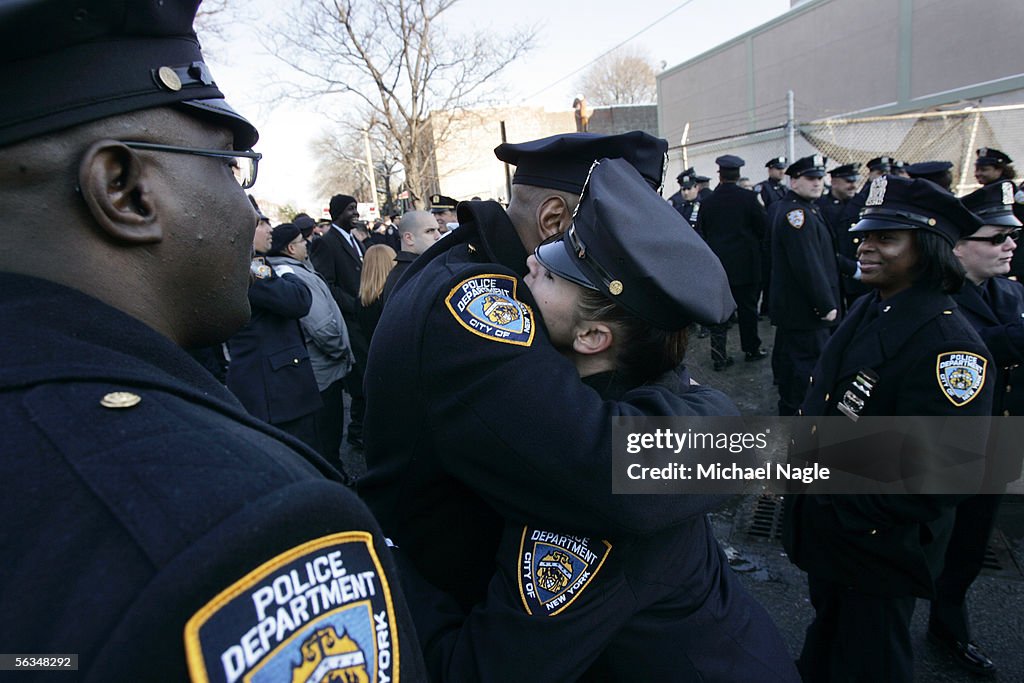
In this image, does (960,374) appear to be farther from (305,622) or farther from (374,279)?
(374,279)

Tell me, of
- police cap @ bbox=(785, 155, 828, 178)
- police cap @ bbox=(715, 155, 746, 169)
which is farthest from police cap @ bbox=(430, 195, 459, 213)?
police cap @ bbox=(715, 155, 746, 169)

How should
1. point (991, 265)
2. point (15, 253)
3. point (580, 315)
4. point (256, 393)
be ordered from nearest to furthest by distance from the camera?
1. point (15, 253)
2. point (580, 315)
3. point (991, 265)
4. point (256, 393)

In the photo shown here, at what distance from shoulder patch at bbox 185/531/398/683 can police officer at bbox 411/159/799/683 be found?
1.82ft

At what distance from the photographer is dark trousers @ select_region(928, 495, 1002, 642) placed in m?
2.94

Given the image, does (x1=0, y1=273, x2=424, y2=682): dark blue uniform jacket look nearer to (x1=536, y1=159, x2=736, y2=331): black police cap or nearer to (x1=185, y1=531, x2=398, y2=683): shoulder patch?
(x1=185, y1=531, x2=398, y2=683): shoulder patch

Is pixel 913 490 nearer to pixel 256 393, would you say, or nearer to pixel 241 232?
pixel 241 232

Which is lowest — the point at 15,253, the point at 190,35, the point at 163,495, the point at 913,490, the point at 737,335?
the point at 737,335

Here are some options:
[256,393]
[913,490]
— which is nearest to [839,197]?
[913,490]

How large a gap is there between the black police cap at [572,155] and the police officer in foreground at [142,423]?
41.0 inches

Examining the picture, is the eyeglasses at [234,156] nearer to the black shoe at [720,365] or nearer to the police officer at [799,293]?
the police officer at [799,293]

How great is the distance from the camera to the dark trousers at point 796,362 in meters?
5.47

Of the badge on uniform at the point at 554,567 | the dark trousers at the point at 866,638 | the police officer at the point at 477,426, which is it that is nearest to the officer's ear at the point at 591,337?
the police officer at the point at 477,426

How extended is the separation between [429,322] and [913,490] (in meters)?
2.08

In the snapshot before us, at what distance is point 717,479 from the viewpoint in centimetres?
130
